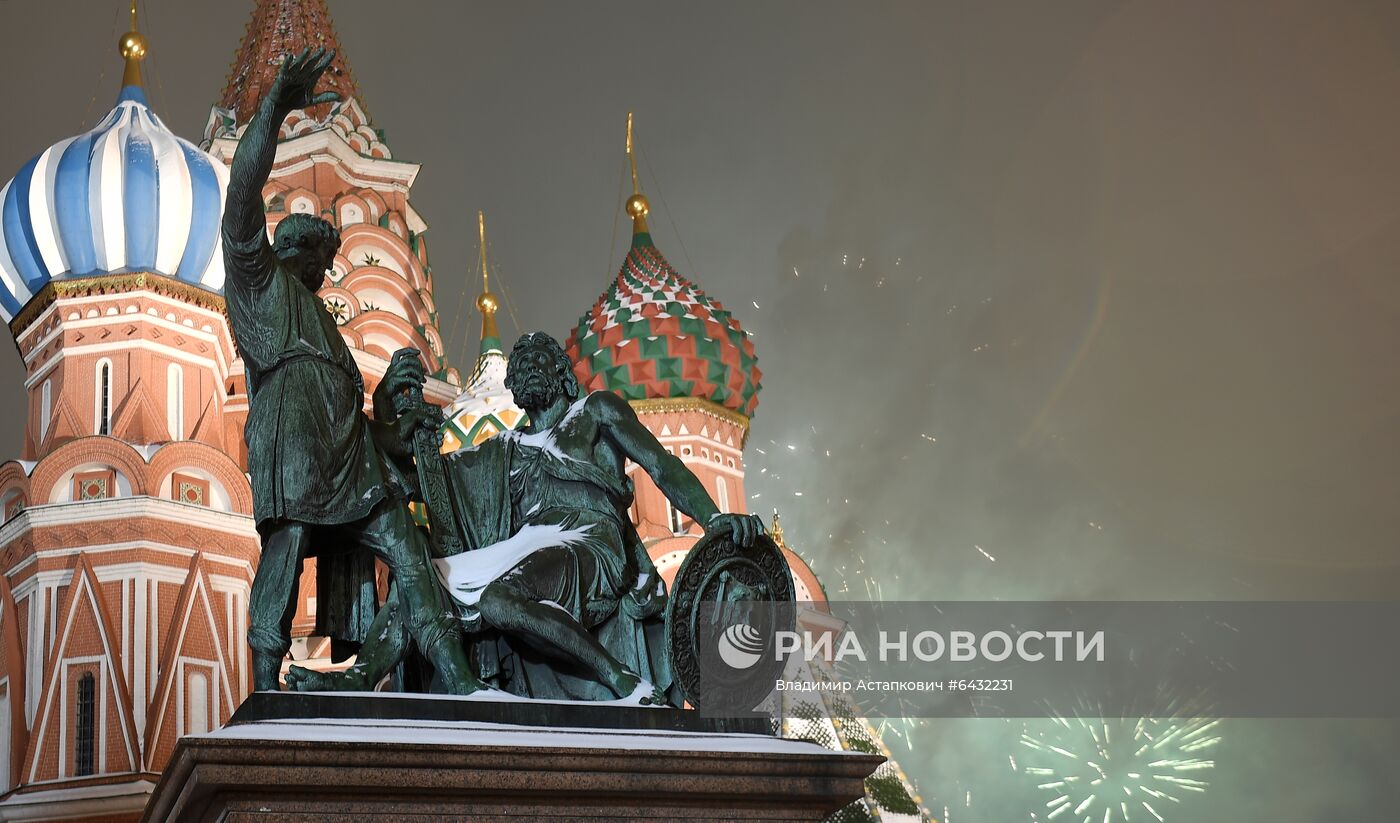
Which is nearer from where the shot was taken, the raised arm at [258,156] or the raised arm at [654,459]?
the raised arm at [258,156]

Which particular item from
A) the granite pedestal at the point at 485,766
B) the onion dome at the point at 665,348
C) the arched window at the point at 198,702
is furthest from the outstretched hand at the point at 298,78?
the onion dome at the point at 665,348

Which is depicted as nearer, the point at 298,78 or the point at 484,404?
the point at 298,78

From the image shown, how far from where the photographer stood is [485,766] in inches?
174

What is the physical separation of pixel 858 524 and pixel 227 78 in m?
10.5

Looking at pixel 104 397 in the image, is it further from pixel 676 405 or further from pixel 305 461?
pixel 305 461

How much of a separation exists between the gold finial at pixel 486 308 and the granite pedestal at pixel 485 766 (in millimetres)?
18511

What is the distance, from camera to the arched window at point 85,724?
51.6ft

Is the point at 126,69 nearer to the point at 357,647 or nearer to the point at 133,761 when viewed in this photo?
the point at 133,761

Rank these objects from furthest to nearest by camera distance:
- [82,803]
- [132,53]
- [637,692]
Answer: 1. [132,53]
2. [82,803]
3. [637,692]

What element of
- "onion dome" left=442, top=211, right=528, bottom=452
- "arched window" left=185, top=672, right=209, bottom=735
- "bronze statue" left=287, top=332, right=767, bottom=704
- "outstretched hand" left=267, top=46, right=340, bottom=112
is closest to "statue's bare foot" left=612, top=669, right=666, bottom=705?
"bronze statue" left=287, top=332, right=767, bottom=704

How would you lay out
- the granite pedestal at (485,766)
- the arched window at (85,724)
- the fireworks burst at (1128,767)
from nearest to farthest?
the granite pedestal at (485,766) < the arched window at (85,724) < the fireworks burst at (1128,767)

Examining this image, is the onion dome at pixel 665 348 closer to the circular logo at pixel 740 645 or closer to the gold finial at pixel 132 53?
the gold finial at pixel 132 53

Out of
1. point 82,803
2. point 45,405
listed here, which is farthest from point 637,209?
point 82,803

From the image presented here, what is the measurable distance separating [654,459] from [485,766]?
1.50m
